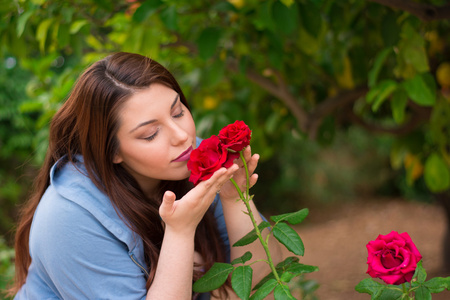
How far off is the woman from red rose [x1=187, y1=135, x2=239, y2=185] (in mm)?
39

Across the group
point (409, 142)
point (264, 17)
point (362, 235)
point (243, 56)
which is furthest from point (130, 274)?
point (362, 235)

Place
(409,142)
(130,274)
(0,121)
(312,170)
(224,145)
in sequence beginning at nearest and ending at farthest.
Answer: (224,145) → (130,274) → (409,142) → (0,121) → (312,170)

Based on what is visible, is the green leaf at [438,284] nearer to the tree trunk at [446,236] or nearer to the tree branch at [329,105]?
the tree branch at [329,105]

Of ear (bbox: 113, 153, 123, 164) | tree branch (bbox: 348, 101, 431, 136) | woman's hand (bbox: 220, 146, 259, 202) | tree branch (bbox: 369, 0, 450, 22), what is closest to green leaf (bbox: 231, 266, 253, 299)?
woman's hand (bbox: 220, 146, 259, 202)

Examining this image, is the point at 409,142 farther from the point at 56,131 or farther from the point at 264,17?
the point at 56,131

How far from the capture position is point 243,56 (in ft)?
6.55

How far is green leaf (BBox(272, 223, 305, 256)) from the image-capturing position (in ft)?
3.17

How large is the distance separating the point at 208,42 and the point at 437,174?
1.08 m

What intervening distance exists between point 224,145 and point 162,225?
48 centimetres

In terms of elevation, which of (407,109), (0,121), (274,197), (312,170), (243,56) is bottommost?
(274,197)

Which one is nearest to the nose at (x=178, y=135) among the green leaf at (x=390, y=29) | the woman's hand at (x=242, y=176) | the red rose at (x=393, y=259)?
the woman's hand at (x=242, y=176)

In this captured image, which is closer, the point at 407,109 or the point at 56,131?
the point at 56,131

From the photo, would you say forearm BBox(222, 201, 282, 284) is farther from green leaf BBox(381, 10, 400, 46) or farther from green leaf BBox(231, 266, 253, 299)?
green leaf BBox(381, 10, 400, 46)

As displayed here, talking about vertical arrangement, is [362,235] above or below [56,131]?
below
